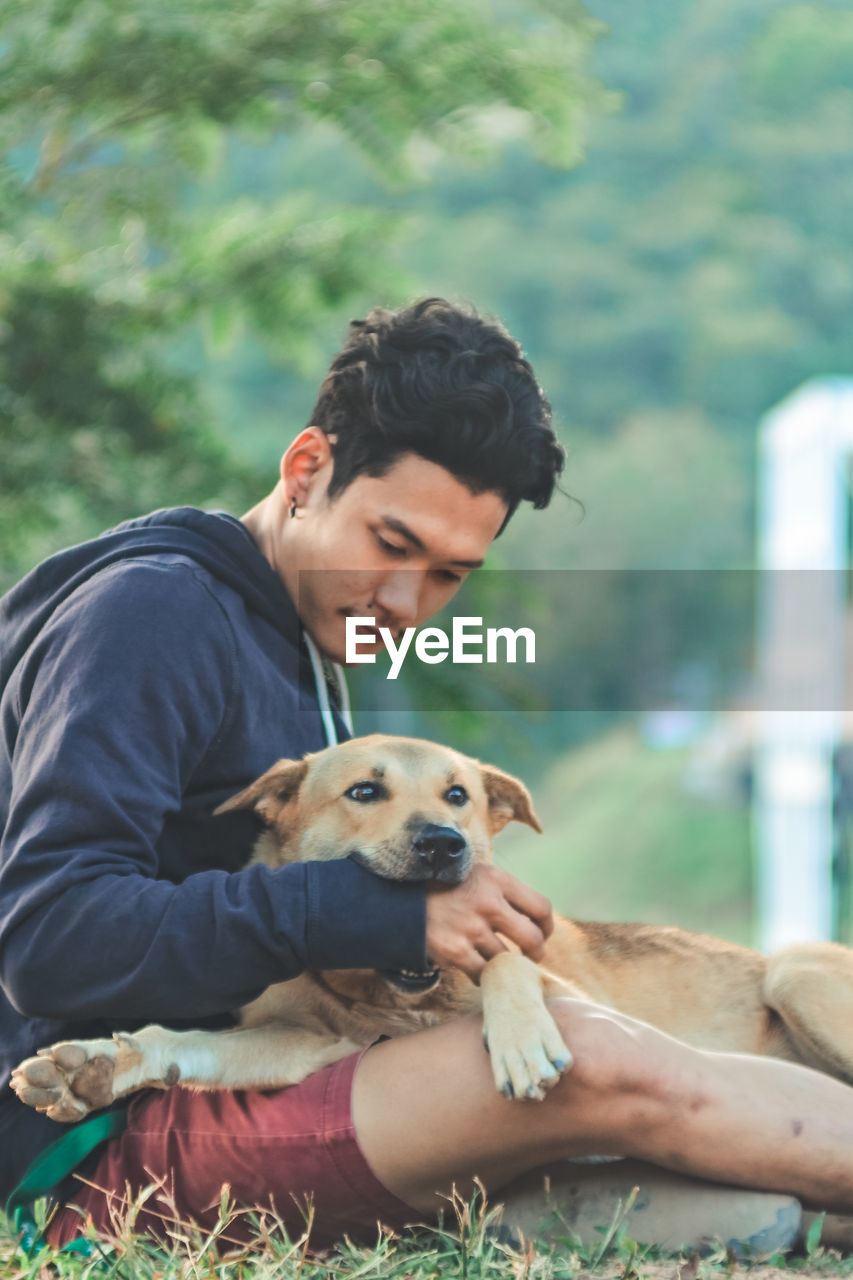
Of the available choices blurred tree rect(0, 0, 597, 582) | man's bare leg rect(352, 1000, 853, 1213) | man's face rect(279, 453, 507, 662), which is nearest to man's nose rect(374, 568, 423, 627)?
man's face rect(279, 453, 507, 662)

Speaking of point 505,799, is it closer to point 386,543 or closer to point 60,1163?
point 386,543

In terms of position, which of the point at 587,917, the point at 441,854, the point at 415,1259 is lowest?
the point at 587,917

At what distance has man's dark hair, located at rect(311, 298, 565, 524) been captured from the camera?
235 centimetres

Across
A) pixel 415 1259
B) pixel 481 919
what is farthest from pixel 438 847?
pixel 415 1259

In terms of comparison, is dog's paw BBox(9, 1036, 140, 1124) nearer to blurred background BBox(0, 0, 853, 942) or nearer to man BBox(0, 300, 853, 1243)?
man BBox(0, 300, 853, 1243)

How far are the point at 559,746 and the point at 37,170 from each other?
16.0 m

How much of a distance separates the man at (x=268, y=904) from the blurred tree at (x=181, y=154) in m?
1.97

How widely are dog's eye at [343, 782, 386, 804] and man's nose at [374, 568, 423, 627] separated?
0.98ft

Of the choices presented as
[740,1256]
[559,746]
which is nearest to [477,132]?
[740,1256]

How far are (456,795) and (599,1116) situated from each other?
0.66m

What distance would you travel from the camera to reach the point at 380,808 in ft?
7.68

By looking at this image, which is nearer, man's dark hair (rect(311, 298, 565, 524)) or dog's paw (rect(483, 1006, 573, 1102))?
dog's paw (rect(483, 1006, 573, 1102))

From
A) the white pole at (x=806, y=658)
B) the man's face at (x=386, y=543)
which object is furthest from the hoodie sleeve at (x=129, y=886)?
the white pole at (x=806, y=658)

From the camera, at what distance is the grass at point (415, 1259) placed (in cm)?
191
